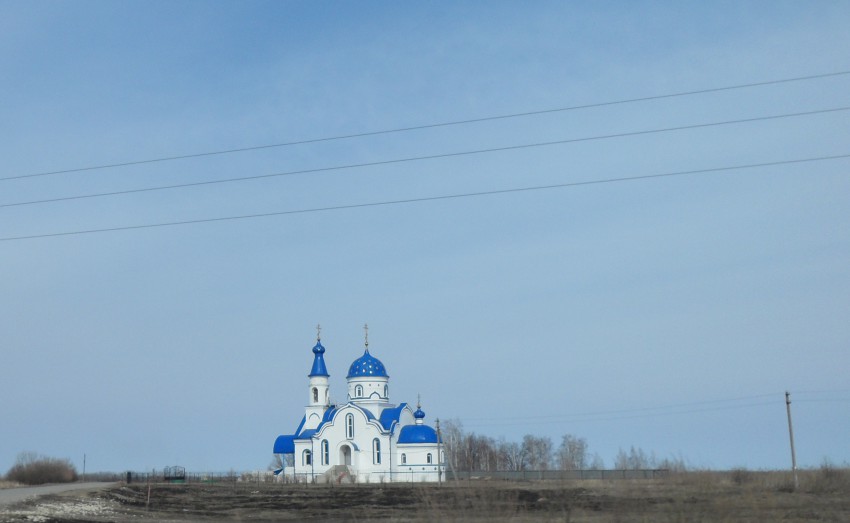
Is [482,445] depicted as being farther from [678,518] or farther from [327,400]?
[678,518]

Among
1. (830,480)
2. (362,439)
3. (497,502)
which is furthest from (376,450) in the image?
(497,502)

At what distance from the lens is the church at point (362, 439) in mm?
68750

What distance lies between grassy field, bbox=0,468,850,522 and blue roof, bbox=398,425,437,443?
17.5 meters

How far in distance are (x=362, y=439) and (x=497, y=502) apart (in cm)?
5656

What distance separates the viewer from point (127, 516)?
31.0 metres

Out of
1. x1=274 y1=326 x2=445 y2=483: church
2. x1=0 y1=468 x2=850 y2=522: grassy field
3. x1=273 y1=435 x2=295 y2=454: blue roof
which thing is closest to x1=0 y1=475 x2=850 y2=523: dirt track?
x1=0 y1=468 x2=850 y2=522: grassy field

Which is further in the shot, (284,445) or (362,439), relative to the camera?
(284,445)

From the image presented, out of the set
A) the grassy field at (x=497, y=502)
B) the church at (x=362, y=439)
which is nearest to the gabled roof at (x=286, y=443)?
Result: the church at (x=362, y=439)

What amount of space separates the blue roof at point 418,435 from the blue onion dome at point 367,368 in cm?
607

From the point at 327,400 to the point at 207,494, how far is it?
95.0ft

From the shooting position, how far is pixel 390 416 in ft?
234

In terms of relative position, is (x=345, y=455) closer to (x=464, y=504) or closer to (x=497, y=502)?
(x=464, y=504)

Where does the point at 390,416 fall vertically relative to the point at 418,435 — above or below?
above

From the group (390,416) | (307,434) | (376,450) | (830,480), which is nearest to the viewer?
(830,480)
